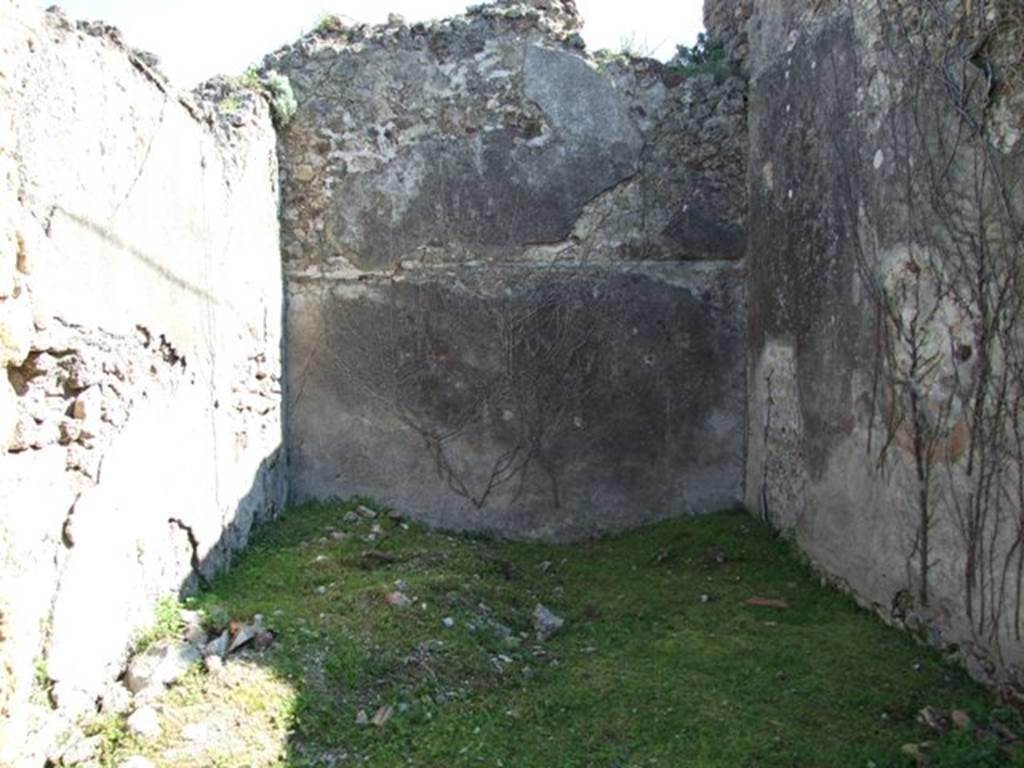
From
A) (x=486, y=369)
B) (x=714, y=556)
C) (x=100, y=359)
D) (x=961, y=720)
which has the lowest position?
(x=714, y=556)

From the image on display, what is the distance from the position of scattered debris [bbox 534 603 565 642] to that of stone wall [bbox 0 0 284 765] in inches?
57.5

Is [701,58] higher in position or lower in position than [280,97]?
higher

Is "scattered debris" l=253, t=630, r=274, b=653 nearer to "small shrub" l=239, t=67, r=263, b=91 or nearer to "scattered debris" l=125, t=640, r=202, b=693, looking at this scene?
"scattered debris" l=125, t=640, r=202, b=693

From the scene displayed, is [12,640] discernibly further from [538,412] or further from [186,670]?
[538,412]

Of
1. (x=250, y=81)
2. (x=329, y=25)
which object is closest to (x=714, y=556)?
(x=250, y=81)

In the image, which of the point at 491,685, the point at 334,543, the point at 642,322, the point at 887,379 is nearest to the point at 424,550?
the point at 334,543

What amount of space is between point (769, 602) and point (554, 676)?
4.14 feet

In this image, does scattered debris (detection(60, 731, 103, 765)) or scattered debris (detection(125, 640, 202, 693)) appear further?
scattered debris (detection(125, 640, 202, 693))

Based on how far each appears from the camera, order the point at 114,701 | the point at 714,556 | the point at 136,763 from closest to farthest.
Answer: the point at 136,763
the point at 114,701
the point at 714,556

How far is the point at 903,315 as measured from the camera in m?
3.38

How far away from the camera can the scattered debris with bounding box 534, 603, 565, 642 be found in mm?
3684

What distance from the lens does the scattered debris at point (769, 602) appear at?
393 cm

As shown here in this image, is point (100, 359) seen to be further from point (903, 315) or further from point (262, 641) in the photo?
point (903, 315)

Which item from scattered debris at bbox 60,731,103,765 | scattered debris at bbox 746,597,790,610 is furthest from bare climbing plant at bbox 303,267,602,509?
scattered debris at bbox 60,731,103,765
